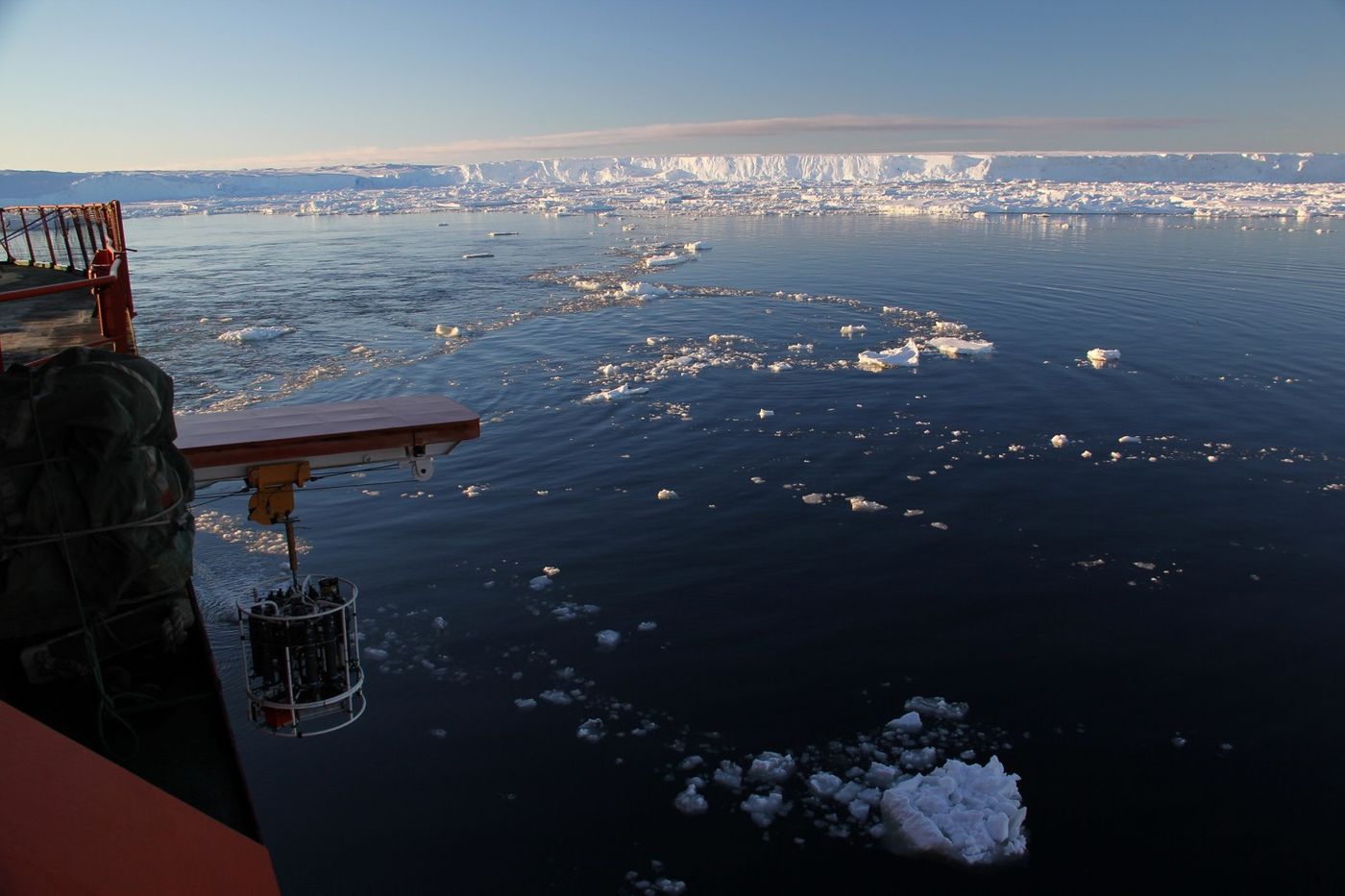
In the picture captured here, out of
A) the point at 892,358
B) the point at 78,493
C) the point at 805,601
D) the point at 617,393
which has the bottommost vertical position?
the point at 805,601

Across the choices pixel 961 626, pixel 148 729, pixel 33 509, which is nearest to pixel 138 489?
pixel 33 509

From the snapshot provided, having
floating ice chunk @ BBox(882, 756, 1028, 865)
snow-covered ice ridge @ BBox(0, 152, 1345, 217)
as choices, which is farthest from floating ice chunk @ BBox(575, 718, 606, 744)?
snow-covered ice ridge @ BBox(0, 152, 1345, 217)

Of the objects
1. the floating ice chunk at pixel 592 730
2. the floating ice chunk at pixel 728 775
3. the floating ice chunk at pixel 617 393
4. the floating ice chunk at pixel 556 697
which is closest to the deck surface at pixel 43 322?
the floating ice chunk at pixel 556 697

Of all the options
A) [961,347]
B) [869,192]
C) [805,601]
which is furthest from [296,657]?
[869,192]

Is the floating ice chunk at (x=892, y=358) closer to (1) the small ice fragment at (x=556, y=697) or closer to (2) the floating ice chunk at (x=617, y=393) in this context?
(2) the floating ice chunk at (x=617, y=393)

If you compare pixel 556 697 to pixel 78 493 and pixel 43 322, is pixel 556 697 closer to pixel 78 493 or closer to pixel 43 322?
pixel 78 493

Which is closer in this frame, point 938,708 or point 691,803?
point 691,803

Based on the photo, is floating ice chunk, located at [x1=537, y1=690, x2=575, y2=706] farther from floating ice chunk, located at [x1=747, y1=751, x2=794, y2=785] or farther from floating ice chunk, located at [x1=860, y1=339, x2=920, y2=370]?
floating ice chunk, located at [x1=860, y1=339, x2=920, y2=370]
